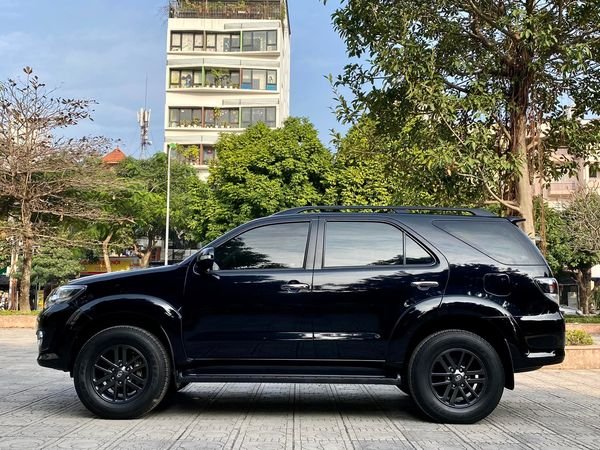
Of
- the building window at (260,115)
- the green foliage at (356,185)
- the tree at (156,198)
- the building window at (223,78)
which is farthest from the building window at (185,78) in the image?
the green foliage at (356,185)

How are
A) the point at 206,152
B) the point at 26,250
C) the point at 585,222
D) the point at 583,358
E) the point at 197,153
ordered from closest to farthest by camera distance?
the point at 583,358, the point at 26,250, the point at 585,222, the point at 197,153, the point at 206,152

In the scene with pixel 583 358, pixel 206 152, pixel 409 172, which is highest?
pixel 206 152

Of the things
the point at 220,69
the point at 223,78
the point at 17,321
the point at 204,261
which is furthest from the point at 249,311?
the point at 220,69

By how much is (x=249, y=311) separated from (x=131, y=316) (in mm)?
1156

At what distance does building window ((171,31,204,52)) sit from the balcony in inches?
57.3

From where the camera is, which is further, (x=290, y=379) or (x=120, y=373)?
(x=120, y=373)

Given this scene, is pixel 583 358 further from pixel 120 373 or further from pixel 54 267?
pixel 54 267

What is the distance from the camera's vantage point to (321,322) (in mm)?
6238

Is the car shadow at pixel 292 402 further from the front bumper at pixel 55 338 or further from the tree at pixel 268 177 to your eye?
the tree at pixel 268 177

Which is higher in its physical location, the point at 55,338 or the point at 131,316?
the point at 131,316

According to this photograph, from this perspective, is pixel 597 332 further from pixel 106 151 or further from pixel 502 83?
pixel 106 151

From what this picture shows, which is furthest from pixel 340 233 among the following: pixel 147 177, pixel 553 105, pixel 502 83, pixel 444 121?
pixel 147 177

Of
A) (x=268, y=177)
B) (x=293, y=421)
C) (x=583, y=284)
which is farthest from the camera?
(x=583, y=284)

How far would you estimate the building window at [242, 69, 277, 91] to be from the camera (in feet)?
176
